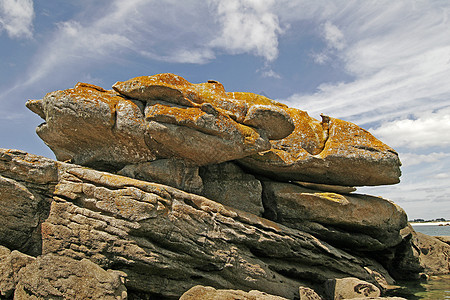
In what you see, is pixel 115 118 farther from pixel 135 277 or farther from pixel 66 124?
pixel 135 277

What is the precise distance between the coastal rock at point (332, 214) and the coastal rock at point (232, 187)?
1.36 meters

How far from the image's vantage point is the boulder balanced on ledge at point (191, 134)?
15.8m

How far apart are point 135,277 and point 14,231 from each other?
541cm

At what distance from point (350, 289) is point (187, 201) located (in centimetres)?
951

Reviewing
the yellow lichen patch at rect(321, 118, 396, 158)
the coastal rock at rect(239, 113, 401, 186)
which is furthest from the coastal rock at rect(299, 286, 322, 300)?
the yellow lichen patch at rect(321, 118, 396, 158)

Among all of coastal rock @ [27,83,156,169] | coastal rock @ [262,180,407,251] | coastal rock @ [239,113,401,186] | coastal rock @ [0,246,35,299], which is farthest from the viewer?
coastal rock @ [262,180,407,251]

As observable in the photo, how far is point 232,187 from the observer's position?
1861cm

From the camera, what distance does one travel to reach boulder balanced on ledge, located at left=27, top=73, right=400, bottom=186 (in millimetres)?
15766

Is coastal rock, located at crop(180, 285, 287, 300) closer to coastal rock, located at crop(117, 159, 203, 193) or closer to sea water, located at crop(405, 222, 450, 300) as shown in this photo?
coastal rock, located at crop(117, 159, 203, 193)

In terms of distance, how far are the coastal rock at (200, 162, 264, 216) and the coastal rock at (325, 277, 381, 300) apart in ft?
17.9

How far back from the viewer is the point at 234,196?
60.4ft

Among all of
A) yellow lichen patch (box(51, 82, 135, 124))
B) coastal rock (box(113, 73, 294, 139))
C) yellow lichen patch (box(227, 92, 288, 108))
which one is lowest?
yellow lichen patch (box(51, 82, 135, 124))

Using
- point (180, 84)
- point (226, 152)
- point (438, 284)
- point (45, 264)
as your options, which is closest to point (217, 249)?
point (226, 152)

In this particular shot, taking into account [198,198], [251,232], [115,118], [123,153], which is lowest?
[251,232]
